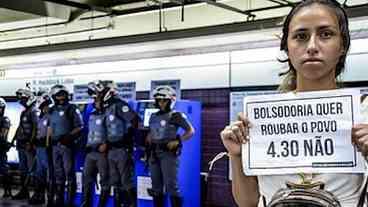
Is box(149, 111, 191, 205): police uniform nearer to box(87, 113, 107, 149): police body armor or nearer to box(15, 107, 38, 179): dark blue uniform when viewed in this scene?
box(87, 113, 107, 149): police body armor

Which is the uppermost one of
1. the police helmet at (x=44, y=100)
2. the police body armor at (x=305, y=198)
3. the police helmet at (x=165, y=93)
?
the police helmet at (x=165, y=93)

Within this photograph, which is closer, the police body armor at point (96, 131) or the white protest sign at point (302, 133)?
the white protest sign at point (302, 133)

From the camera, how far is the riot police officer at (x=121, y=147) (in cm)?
827

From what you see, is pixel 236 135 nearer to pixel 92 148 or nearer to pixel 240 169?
pixel 240 169

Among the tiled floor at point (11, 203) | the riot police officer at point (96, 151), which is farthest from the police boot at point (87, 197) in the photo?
the tiled floor at point (11, 203)

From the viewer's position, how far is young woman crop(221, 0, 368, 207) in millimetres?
1239

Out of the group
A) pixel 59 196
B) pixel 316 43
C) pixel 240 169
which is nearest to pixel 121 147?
pixel 59 196

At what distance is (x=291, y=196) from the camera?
1130mm

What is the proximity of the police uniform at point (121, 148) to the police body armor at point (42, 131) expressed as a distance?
1740mm

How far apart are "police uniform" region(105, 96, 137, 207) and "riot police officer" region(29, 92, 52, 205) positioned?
187cm

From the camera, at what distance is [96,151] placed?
8547mm

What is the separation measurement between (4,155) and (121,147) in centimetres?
391

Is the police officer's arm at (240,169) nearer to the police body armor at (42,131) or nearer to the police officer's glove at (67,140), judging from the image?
the police officer's glove at (67,140)

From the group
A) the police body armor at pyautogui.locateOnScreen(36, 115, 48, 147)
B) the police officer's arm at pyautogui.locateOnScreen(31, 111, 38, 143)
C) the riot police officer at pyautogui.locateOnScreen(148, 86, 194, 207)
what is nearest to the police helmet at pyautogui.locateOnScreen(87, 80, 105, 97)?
the riot police officer at pyautogui.locateOnScreen(148, 86, 194, 207)
